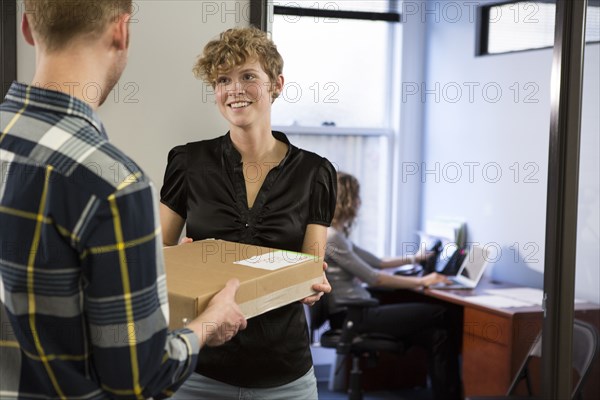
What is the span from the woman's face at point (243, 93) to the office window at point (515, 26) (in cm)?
246

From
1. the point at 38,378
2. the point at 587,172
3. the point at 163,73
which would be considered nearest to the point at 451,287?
the point at 587,172

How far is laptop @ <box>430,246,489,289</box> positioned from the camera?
370cm

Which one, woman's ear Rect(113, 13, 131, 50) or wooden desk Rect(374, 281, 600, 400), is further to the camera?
wooden desk Rect(374, 281, 600, 400)

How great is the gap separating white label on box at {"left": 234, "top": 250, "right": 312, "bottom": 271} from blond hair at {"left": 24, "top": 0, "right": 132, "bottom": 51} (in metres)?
0.58

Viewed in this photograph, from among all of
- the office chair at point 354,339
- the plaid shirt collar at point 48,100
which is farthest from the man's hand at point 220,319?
the office chair at point 354,339

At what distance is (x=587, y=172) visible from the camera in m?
2.56

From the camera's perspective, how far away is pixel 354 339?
11.2 ft

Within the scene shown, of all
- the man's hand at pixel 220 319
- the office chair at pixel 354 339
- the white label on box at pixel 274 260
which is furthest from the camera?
the office chair at pixel 354 339

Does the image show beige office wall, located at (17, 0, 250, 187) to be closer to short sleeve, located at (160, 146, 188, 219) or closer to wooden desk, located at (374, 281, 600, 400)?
short sleeve, located at (160, 146, 188, 219)

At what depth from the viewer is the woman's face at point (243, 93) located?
67.9 inches

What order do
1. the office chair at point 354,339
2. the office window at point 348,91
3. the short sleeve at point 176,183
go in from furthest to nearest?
the office window at point 348,91 < the office chair at point 354,339 < the short sleeve at point 176,183

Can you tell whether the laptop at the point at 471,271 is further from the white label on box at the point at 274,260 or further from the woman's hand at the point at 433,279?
the white label on box at the point at 274,260

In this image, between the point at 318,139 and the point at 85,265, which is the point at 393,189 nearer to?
the point at 318,139

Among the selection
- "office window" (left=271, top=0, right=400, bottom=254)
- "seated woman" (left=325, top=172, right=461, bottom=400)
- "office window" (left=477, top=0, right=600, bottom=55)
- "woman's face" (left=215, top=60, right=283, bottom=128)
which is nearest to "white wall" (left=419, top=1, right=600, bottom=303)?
"office window" (left=477, top=0, right=600, bottom=55)
